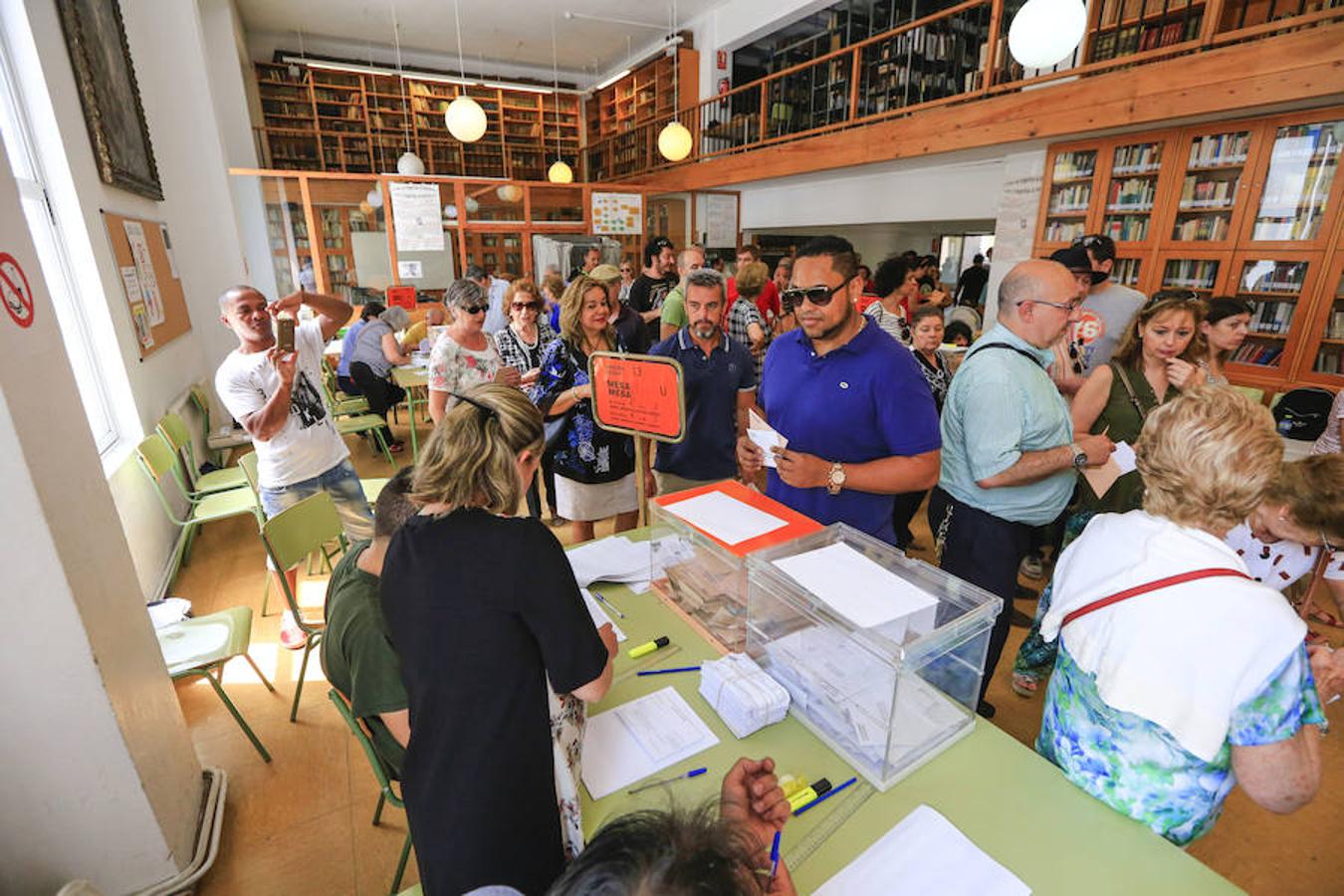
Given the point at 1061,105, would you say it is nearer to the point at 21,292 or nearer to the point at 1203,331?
the point at 1203,331

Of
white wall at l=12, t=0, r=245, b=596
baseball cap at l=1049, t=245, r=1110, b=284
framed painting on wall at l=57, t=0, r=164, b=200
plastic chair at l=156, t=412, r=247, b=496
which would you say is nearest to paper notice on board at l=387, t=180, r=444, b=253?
white wall at l=12, t=0, r=245, b=596

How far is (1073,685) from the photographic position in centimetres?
120

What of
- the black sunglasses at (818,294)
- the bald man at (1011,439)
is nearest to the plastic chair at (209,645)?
the black sunglasses at (818,294)

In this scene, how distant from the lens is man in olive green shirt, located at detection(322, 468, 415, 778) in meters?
1.15

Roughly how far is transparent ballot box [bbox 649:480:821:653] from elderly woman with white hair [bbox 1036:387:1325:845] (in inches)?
23.7

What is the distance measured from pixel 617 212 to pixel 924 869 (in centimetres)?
852

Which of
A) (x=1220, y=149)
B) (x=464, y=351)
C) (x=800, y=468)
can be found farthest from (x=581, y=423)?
(x=1220, y=149)

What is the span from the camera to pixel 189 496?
3.53 metres

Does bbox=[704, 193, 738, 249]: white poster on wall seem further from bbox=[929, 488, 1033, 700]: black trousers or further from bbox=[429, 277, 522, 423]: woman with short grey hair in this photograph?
bbox=[929, 488, 1033, 700]: black trousers

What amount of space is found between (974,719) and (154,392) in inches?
191

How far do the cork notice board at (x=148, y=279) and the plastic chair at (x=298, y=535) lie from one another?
2.43m

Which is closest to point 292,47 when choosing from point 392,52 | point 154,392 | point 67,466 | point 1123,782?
point 392,52

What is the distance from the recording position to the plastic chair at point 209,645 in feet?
6.70

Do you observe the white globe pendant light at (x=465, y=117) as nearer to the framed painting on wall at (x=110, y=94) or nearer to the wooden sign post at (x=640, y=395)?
the framed painting on wall at (x=110, y=94)
